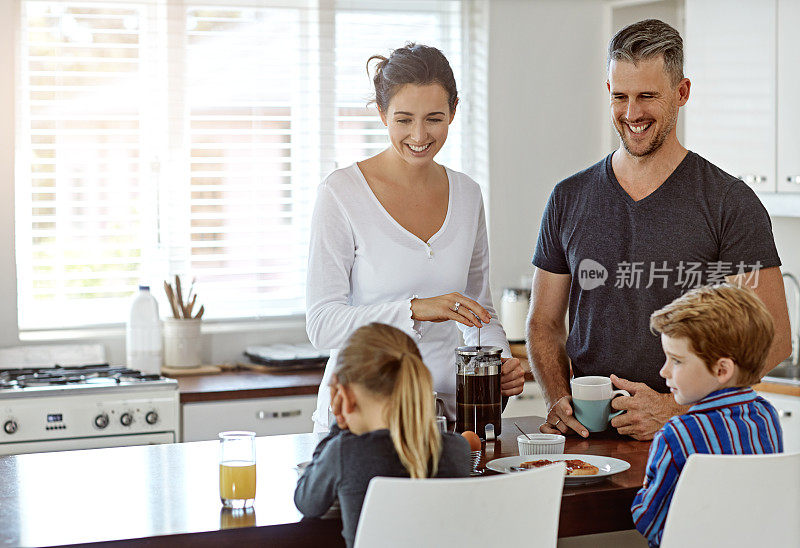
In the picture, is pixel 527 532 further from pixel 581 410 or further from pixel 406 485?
pixel 581 410

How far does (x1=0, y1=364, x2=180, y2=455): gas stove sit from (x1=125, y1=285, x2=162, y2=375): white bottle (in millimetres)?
283

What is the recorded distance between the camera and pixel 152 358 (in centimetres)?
384

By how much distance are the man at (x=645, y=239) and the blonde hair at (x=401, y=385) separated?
0.65 meters

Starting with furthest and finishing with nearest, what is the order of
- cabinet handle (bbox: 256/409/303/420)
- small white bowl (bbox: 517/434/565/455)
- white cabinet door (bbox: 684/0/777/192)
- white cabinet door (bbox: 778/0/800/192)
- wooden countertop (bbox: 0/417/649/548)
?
white cabinet door (bbox: 684/0/777/192) < white cabinet door (bbox: 778/0/800/192) < cabinet handle (bbox: 256/409/303/420) < small white bowl (bbox: 517/434/565/455) < wooden countertop (bbox: 0/417/649/548)

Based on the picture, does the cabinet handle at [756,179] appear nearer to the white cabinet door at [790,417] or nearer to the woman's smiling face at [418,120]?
the white cabinet door at [790,417]

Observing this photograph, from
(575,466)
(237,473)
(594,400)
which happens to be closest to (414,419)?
(237,473)

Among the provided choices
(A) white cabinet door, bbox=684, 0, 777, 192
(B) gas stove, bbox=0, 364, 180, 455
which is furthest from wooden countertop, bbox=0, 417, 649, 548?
(A) white cabinet door, bbox=684, 0, 777, 192

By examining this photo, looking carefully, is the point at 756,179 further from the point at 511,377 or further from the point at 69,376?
the point at 69,376

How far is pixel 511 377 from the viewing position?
2166 mm

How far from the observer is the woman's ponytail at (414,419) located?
160 cm

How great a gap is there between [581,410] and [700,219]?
49cm

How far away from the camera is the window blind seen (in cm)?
393

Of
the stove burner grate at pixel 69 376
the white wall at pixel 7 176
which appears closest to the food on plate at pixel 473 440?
the stove burner grate at pixel 69 376

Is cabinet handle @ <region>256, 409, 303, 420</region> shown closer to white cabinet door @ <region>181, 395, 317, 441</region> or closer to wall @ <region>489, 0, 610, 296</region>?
white cabinet door @ <region>181, 395, 317, 441</region>
